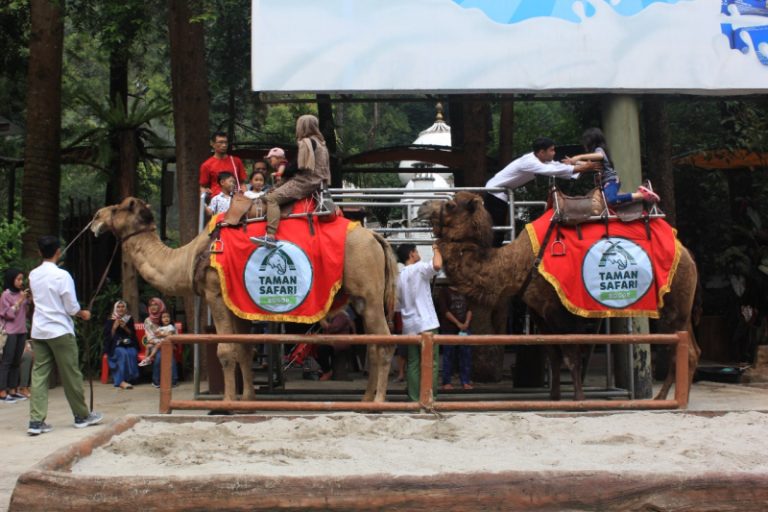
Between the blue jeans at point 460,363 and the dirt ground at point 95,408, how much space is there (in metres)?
1.50

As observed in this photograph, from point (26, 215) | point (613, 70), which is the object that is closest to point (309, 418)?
point (613, 70)

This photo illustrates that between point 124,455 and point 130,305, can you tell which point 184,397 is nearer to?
point 130,305

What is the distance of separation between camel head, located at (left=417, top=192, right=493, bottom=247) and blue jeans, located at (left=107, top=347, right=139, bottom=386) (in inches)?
214

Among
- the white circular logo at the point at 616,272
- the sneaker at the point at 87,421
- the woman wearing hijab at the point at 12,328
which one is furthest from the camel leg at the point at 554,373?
the woman wearing hijab at the point at 12,328

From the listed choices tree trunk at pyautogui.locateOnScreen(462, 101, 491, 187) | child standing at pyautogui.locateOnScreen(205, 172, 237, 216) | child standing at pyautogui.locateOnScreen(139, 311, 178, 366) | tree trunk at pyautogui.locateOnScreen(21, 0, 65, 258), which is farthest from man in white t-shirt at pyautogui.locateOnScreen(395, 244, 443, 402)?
tree trunk at pyautogui.locateOnScreen(21, 0, 65, 258)

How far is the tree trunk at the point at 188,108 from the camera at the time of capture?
1384cm

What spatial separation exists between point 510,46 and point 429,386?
5.15 m

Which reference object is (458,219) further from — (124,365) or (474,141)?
(124,365)

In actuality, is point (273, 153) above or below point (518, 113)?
below

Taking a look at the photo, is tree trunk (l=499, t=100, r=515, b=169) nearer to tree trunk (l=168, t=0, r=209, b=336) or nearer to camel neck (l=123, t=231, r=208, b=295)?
tree trunk (l=168, t=0, r=209, b=336)

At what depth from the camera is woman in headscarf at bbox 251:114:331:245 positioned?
388 inches

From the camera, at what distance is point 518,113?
22.5 metres

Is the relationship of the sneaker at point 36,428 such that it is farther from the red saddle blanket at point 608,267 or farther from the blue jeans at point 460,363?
the red saddle blanket at point 608,267

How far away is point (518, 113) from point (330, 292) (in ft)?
44.7
